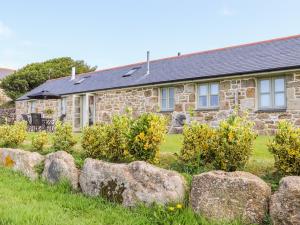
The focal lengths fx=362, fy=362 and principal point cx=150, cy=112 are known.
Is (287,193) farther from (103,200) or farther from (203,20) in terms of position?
(203,20)

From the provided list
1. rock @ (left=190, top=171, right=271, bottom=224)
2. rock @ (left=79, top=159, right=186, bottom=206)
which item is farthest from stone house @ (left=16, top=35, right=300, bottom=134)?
rock @ (left=190, top=171, right=271, bottom=224)

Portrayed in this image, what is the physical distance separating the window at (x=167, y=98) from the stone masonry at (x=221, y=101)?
249 mm

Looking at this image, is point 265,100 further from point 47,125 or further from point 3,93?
point 3,93

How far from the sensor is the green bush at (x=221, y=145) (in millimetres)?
5516

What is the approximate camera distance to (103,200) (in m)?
5.60

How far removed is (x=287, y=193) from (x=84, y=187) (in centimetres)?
332

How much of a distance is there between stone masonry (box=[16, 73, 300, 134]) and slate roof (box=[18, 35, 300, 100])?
46 centimetres

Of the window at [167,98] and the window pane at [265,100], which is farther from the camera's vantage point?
the window at [167,98]

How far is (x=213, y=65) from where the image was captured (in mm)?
16750

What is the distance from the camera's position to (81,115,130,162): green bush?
271 inches

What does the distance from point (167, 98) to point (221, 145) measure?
11832mm

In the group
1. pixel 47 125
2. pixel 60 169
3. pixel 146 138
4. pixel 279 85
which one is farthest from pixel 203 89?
Answer: pixel 60 169

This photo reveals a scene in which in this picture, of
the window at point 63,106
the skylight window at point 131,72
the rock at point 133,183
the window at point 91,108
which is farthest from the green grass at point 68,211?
the window at point 63,106

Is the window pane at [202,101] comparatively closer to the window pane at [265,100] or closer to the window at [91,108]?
the window pane at [265,100]
